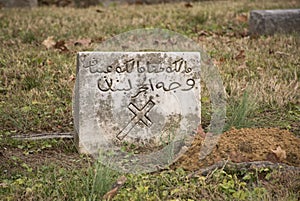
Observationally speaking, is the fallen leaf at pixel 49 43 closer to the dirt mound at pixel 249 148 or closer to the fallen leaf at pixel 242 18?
the fallen leaf at pixel 242 18

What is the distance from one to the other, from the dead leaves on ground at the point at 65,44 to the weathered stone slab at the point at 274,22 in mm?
2201

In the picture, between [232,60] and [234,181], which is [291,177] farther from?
[232,60]

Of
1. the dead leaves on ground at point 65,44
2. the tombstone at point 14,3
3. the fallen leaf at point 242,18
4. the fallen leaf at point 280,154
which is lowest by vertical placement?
the tombstone at point 14,3

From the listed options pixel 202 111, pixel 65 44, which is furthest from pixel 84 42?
pixel 202 111

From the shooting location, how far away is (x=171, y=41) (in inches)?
256

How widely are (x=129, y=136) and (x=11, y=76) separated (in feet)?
6.40

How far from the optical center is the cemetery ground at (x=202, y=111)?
3201 mm

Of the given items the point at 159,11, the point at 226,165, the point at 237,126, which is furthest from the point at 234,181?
the point at 159,11

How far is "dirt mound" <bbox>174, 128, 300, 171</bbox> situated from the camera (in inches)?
140

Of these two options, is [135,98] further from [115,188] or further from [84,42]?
[84,42]

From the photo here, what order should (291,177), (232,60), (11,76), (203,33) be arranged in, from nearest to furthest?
(291,177), (11,76), (232,60), (203,33)

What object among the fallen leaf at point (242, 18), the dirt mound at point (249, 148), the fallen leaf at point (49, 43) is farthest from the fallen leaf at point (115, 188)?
the fallen leaf at point (242, 18)

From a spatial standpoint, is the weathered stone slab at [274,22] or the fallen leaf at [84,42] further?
the weathered stone slab at [274,22]

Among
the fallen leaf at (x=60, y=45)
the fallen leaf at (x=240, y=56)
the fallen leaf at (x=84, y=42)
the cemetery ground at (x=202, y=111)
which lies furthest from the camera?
the fallen leaf at (x=84, y=42)
